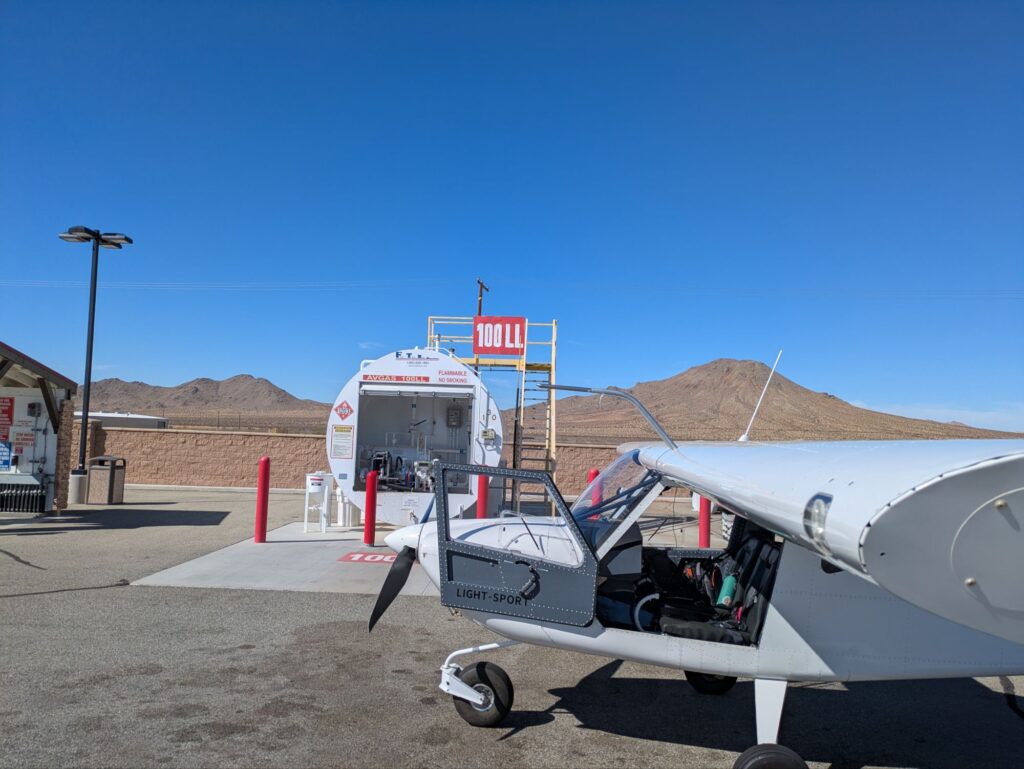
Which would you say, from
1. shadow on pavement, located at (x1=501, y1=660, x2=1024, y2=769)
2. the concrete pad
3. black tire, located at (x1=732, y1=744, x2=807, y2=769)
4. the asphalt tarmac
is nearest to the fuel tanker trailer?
the concrete pad

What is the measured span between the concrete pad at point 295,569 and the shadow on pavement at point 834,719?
329cm

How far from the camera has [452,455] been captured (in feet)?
40.3

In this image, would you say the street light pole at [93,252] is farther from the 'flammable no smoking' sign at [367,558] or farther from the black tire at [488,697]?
the black tire at [488,697]

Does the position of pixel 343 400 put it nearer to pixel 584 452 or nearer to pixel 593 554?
pixel 593 554

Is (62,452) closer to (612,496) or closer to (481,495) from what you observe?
(481,495)

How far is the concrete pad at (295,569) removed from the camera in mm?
7906

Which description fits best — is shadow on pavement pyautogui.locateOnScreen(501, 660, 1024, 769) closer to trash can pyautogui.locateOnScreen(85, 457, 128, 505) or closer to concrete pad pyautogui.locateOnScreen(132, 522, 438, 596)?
concrete pad pyautogui.locateOnScreen(132, 522, 438, 596)

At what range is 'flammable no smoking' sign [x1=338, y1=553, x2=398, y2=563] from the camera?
9555 mm

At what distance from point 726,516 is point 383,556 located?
181 inches

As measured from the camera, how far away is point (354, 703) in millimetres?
4695

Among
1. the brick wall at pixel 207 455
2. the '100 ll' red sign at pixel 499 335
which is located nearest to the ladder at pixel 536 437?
the '100 ll' red sign at pixel 499 335

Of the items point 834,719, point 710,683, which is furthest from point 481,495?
point 834,719

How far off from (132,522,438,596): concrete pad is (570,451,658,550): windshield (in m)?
3.54

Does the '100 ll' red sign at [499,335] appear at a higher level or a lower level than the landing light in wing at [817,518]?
higher
